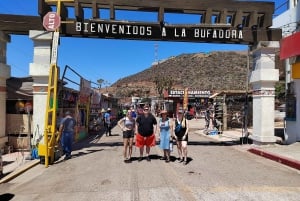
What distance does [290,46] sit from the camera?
15484 millimetres

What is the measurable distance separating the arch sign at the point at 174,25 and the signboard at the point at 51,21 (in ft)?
4.36

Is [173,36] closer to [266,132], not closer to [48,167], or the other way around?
[266,132]

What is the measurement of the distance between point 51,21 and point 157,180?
7007 mm

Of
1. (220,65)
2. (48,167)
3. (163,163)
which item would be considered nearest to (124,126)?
(163,163)

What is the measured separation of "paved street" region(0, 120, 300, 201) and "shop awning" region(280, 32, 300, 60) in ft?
14.7

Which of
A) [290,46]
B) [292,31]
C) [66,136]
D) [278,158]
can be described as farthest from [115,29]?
[292,31]

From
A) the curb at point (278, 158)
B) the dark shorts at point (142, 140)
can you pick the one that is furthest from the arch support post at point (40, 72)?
the curb at point (278, 158)

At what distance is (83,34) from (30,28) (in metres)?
1.92

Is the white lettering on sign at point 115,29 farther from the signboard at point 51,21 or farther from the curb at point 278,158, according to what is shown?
the curb at point 278,158

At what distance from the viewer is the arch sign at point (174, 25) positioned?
1502cm

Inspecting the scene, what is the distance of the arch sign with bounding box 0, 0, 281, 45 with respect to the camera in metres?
15.0

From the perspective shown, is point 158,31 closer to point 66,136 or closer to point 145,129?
point 145,129

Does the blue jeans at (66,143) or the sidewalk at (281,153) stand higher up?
the blue jeans at (66,143)

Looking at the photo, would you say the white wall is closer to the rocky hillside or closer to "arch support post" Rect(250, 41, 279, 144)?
"arch support post" Rect(250, 41, 279, 144)
